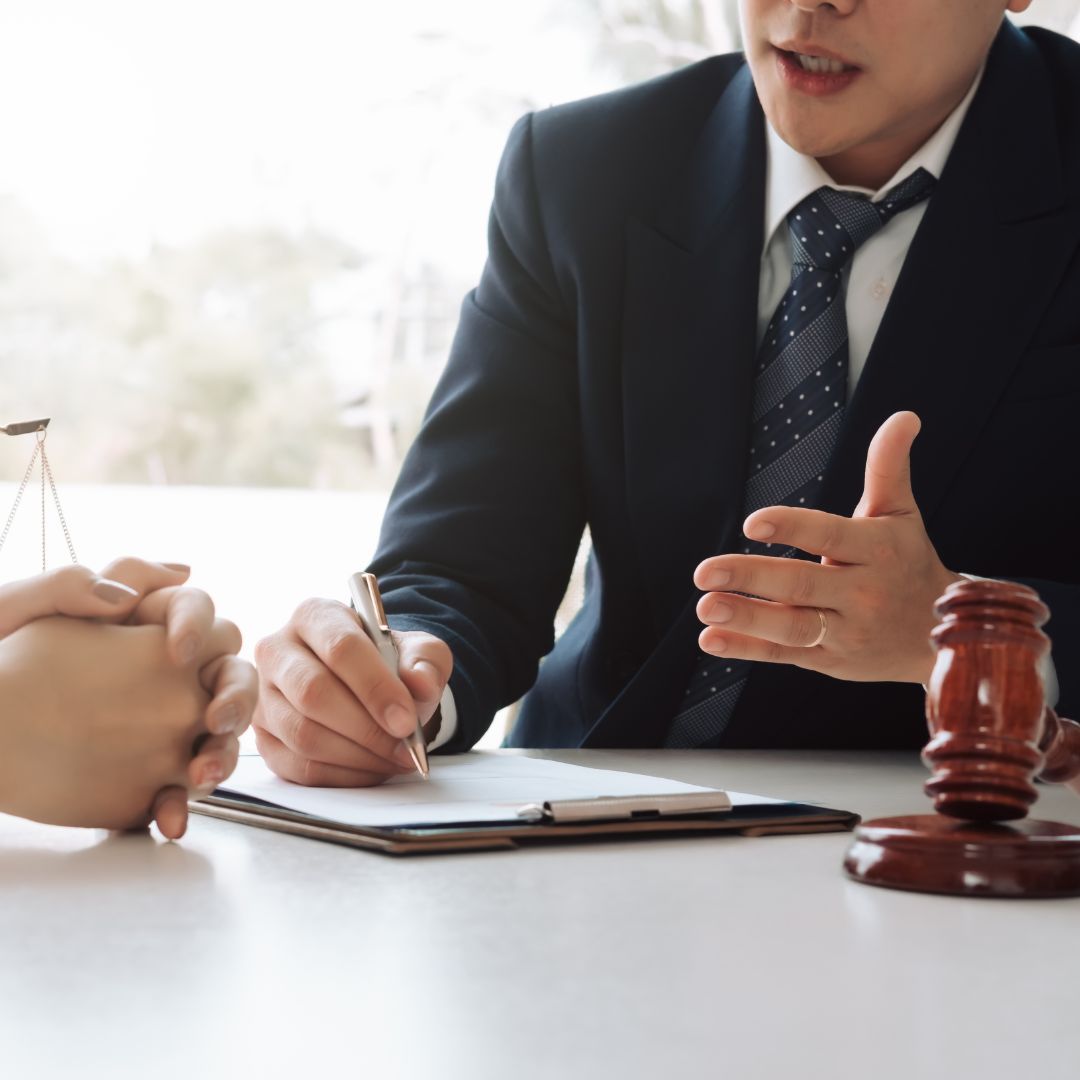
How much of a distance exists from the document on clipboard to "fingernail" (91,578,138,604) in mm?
176

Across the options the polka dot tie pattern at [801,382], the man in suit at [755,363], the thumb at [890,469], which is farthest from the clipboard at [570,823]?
the polka dot tie pattern at [801,382]

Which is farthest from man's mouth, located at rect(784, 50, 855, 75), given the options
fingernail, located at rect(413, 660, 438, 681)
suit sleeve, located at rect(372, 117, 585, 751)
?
fingernail, located at rect(413, 660, 438, 681)

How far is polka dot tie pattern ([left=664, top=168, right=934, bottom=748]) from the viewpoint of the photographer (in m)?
1.69

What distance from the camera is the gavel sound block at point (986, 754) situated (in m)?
0.75

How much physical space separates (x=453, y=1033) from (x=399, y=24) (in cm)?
697

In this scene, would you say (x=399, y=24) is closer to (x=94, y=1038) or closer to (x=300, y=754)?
(x=300, y=754)

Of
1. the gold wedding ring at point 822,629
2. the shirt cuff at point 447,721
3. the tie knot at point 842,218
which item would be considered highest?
the tie knot at point 842,218

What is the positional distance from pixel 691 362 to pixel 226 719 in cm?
100

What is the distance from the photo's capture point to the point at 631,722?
5.62ft

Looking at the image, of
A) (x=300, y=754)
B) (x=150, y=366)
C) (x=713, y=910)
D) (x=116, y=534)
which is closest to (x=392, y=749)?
(x=300, y=754)

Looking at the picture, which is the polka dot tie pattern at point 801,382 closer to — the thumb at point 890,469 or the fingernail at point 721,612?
the thumb at point 890,469

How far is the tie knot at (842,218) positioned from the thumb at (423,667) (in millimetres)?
712

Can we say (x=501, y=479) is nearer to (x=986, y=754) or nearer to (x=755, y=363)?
(x=755, y=363)

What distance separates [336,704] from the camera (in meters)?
1.12
